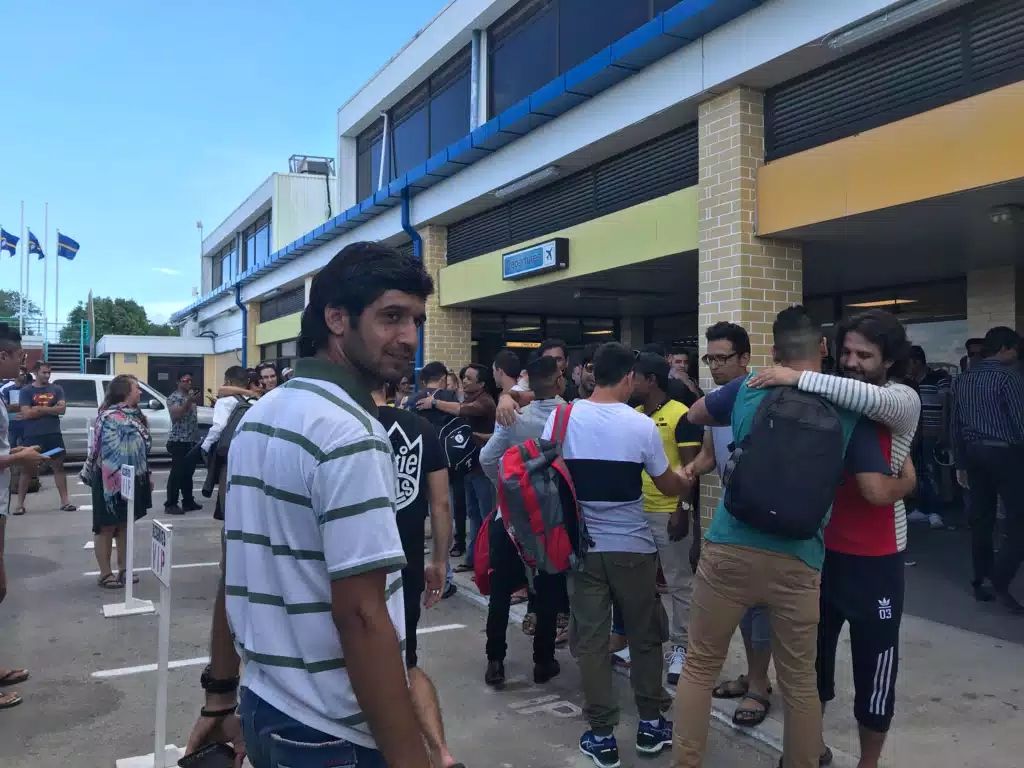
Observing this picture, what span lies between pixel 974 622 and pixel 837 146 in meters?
3.68

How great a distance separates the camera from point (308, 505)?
4.94 ft

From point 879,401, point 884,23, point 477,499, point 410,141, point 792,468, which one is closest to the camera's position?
point 792,468

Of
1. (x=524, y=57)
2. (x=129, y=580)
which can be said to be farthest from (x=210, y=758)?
(x=524, y=57)

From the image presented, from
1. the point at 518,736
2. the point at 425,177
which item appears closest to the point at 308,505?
the point at 518,736

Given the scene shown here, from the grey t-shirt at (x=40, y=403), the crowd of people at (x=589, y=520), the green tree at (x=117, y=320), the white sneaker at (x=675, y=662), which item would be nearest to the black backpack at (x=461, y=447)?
the crowd of people at (x=589, y=520)

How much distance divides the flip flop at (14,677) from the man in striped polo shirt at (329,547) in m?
3.91

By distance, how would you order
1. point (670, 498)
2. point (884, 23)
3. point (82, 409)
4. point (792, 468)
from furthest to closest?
point (82, 409), point (884, 23), point (670, 498), point (792, 468)

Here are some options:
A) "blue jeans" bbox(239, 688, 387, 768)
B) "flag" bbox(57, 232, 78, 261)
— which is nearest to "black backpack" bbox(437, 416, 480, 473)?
"blue jeans" bbox(239, 688, 387, 768)

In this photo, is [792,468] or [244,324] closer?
[792,468]

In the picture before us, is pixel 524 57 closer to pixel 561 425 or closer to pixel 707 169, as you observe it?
pixel 707 169

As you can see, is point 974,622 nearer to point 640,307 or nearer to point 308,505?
point 308,505

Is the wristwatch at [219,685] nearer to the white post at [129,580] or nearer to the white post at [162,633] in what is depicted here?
the white post at [162,633]

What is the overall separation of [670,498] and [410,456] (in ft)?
5.07

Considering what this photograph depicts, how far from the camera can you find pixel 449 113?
13578 mm
